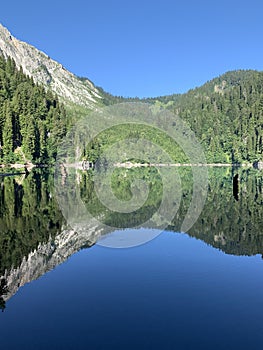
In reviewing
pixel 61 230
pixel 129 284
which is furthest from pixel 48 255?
pixel 61 230

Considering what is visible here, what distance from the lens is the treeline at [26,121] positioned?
3750 inches

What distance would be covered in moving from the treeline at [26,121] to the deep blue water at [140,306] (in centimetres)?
7994

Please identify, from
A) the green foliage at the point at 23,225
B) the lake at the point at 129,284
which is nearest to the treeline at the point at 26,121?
Result: the green foliage at the point at 23,225

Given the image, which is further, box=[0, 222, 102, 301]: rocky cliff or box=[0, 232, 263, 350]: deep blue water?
box=[0, 222, 102, 301]: rocky cliff

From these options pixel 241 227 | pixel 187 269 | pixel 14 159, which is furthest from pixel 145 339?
pixel 14 159

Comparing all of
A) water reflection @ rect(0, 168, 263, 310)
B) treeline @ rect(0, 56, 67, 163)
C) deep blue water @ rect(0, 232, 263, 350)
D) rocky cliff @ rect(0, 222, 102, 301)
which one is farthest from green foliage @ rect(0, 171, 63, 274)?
treeline @ rect(0, 56, 67, 163)

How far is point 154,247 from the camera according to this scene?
19.6 metres

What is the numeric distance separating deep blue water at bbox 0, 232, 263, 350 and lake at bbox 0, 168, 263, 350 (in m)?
0.03

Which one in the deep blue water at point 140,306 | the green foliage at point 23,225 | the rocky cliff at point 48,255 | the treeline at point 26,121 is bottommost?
the deep blue water at point 140,306

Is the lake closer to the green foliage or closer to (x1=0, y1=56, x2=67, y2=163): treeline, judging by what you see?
the green foliage

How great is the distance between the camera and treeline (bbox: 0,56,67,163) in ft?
313

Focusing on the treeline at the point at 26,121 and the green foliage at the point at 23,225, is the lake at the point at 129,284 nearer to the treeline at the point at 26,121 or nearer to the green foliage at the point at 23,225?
the green foliage at the point at 23,225

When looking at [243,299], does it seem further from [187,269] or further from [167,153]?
[167,153]

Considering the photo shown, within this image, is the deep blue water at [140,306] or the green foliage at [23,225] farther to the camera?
the green foliage at [23,225]
